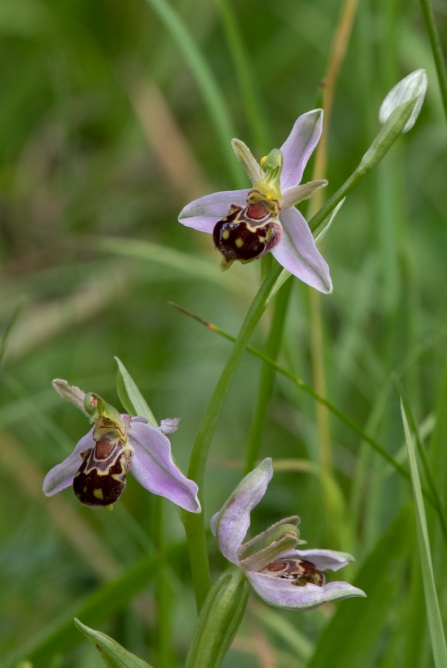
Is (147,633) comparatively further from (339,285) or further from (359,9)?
(359,9)

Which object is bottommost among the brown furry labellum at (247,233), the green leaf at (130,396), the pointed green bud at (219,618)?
the pointed green bud at (219,618)

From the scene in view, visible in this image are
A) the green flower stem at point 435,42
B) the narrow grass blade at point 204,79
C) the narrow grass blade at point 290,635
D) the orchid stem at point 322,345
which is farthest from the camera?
the narrow grass blade at point 204,79

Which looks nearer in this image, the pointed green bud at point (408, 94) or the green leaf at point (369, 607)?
the pointed green bud at point (408, 94)

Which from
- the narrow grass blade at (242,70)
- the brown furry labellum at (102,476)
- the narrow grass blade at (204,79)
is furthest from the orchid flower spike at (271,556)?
the narrow grass blade at (242,70)

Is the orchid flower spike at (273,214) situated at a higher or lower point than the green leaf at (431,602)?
higher

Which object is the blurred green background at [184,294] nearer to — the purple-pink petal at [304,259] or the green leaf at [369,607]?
the green leaf at [369,607]

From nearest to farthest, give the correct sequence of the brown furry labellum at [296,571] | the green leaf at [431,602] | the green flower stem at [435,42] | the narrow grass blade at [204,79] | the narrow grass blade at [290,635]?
the green leaf at [431,602] → the brown furry labellum at [296,571] → the green flower stem at [435,42] → the narrow grass blade at [290,635] → the narrow grass blade at [204,79]
